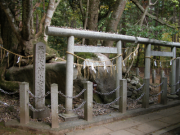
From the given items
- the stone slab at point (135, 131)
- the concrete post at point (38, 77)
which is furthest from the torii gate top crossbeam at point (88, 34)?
the stone slab at point (135, 131)

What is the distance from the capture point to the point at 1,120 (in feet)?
15.4

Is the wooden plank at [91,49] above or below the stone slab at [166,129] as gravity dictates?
above

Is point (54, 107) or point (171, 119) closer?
point (54, 107)

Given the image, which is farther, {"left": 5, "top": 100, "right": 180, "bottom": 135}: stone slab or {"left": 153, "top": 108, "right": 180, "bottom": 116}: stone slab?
{"left": 153, "top": 108, "right": 180, "bottom": 116}: stone slab

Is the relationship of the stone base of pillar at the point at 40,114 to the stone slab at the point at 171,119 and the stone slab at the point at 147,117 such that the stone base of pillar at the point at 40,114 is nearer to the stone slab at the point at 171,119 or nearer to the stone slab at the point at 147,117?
the stone slab at the point at 147,117

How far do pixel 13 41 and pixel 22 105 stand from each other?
5344 millimetres

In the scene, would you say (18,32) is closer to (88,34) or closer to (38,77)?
(38,77)

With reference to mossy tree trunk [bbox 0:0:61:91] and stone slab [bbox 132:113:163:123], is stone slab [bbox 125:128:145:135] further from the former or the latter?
mossy tree trunk [bbox 0:0:61:91]

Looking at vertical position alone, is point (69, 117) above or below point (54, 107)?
below

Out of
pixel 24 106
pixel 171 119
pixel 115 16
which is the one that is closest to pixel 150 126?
pixel 171 119

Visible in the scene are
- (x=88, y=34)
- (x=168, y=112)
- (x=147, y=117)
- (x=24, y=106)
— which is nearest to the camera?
(x=24, y=106)

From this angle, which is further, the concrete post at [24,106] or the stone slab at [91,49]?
the stone slab at [91,49]

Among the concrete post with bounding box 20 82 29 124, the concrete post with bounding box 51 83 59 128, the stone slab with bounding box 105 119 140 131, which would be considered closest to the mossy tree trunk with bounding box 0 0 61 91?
the concrete post with bounding box 20 82 29 124

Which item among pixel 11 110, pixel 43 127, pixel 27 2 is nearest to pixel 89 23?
pixel 27 2
